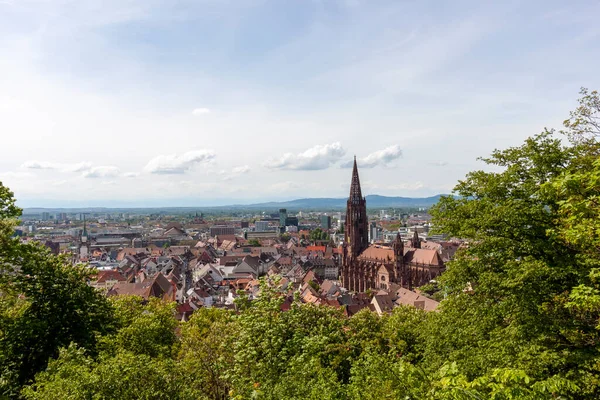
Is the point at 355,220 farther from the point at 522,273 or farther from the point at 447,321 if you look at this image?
the point at 522,273

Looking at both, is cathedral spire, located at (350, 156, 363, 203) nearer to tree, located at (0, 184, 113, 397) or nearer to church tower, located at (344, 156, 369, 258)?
church tower, located at (344, 156, 369, 258)

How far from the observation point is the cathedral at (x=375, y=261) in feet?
256

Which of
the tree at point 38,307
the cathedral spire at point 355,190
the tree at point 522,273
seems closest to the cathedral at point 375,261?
the cathedral spire at point 355,190

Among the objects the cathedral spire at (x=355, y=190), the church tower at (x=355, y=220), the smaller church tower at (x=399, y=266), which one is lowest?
the smaller church tower at (x=399, y=266)

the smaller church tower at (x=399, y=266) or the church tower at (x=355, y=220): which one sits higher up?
the church tower at (x=355, y=220)

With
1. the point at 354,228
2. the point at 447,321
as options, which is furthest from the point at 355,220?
the point at 447,321

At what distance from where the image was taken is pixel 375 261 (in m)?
84.5

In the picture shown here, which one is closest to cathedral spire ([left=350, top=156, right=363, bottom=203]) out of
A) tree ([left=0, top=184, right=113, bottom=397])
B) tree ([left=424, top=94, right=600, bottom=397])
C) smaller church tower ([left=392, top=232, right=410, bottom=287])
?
smaller church tower ([left=392, top=232, right=410, bottom=287])

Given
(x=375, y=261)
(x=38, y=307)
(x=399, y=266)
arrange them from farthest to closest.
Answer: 1. (x=375, y=261)
2. (x=399, y=266)
3. (x=38, y=307)

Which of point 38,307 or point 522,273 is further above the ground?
point 522,273

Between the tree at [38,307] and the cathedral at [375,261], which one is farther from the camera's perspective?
the cathedral at [375,261]

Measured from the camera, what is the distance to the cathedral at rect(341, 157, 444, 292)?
7794 cm

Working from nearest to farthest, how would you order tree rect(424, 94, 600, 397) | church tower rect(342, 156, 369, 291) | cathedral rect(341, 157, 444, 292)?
1. tree rect(424, 94, 600, 397)
2. cathedral rect(341, 157, 444, 292)
3. church tower rect(342, 156, 369, 291)

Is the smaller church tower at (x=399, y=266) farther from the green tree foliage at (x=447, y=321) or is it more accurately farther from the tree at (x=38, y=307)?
the tree at (x=38, y=307)
